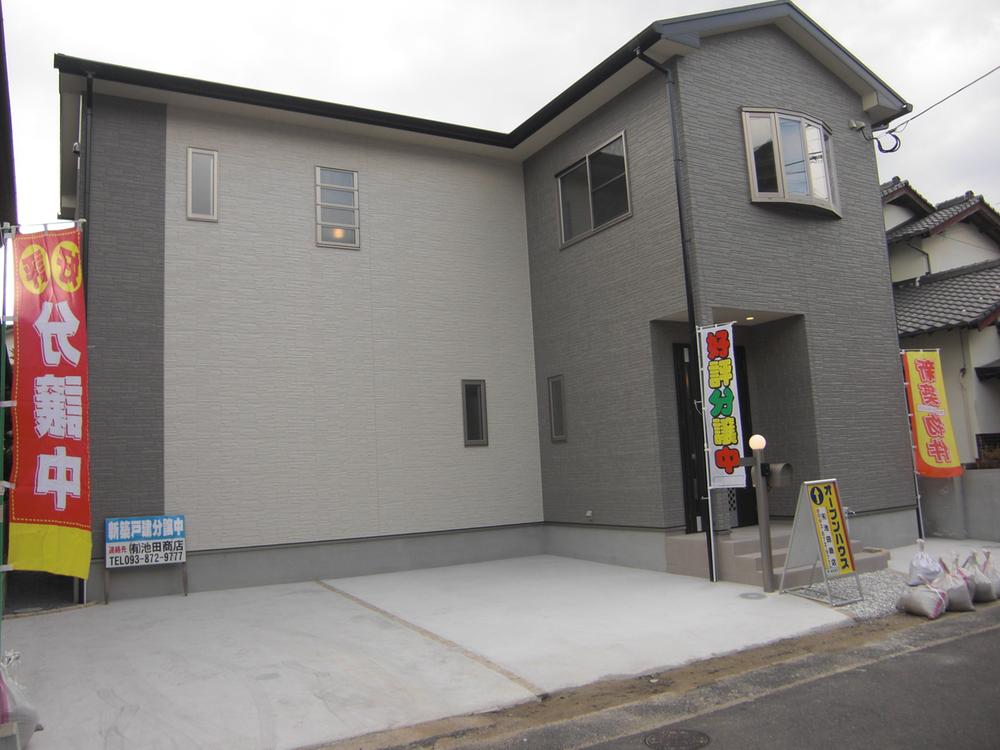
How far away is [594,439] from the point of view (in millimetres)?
10781

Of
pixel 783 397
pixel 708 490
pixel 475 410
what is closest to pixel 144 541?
pixel 475 410

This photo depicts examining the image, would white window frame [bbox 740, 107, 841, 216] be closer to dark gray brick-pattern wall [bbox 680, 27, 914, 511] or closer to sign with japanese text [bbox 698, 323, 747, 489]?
dark gray brick-pattern wall [bbox 680, 27, 914, 511]

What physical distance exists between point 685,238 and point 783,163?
7.35 feet

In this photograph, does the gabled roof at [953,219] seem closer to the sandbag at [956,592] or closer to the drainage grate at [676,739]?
the sandbag at [956,592]

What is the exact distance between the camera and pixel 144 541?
8.98 meters

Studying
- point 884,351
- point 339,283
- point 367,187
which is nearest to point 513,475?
point 339,283

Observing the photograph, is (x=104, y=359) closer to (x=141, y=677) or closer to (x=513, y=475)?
(x=141, y=677)

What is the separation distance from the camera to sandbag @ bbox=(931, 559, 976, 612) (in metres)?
7.09

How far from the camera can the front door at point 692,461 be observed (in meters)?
9.66

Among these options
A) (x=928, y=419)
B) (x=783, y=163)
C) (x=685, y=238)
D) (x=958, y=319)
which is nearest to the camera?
(x=685, y=238)

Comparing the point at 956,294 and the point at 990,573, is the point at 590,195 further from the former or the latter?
the point at 956,294

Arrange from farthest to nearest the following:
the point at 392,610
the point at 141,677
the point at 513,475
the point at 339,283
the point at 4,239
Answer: the point at 513,475 < the point at 339,283 < the point at 392,610 < the point at 141,677 < the point at 4,239

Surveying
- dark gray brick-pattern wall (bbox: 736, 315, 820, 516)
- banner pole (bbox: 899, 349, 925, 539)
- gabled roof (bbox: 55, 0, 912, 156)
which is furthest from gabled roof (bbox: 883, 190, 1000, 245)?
dark gray brick-pattern wall (bbox: 736, 315, 820, 516)

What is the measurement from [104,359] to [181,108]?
3.62 m
